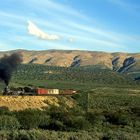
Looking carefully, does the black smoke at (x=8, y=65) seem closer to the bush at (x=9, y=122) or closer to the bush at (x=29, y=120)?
the bush at (x=29, y=120)

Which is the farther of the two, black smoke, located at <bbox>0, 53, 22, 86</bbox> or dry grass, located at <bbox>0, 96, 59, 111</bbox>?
black smoke, located at <bbox>0, 53, 22, 86</bbox>

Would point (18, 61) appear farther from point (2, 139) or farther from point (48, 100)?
point (2, 139)

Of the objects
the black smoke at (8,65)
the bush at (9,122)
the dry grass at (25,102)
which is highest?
the black smoke at (8,65)

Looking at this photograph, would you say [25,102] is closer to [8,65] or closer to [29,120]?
[8,65]

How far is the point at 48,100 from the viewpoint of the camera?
72.6 m

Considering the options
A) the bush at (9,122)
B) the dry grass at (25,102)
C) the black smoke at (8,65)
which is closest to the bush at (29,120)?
the bush at (9,122)

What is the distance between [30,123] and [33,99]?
23084mm

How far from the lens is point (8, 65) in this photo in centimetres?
8556

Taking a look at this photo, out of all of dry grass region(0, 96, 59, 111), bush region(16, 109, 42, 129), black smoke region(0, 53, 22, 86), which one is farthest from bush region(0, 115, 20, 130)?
black smoke region(0, 53, 22, 86)

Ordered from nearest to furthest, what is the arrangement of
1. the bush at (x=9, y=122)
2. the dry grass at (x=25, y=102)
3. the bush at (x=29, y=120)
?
the bush at (x=9, y=122)
the bush at (x=29, y=120)
the dry grass at (x=25, y=102)

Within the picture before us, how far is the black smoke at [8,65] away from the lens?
80562 mm

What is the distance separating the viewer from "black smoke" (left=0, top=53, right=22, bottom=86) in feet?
264

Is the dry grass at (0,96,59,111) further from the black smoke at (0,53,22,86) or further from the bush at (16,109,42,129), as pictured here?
the bush at (16,109,42,129)

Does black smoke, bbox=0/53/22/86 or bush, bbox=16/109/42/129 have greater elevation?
black smoke, bbox=0/53/22/86
